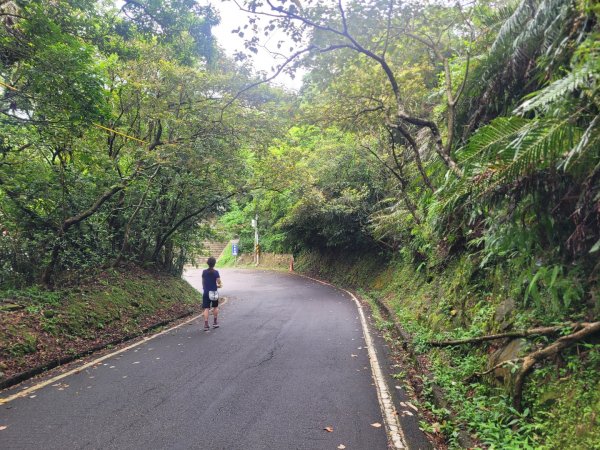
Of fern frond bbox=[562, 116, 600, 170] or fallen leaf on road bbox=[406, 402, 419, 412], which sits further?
fallen leaf on road bbox=[406, 402, 419, 412]

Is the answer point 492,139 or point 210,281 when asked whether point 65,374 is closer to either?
point 210,281

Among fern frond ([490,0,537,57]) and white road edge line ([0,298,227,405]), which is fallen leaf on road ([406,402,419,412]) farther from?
fern frond ([490,0,537,57])

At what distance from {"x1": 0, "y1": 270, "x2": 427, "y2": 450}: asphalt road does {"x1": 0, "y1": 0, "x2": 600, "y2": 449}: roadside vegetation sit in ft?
3.56

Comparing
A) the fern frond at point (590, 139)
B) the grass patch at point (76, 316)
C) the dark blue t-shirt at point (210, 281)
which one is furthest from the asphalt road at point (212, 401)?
the fern frond at point (590, 139)

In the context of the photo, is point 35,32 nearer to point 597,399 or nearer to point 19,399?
point 19,399

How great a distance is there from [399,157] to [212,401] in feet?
40.8

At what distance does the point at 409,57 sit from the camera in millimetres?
10242

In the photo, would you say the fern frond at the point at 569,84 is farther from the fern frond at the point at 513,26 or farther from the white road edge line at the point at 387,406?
the white road edge line at the point at 387,406

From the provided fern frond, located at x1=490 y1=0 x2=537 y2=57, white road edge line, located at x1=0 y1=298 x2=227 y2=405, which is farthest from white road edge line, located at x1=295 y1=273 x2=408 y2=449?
fern frond, located at x1=490 y1=0 x2=537 y2=57

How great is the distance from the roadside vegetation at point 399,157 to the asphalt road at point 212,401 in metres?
1.08

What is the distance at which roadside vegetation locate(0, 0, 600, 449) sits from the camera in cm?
388

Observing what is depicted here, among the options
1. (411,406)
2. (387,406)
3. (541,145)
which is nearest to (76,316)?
(387,406)

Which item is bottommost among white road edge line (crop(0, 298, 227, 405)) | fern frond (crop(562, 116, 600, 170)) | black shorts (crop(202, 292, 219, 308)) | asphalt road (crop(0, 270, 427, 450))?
white road edge line (crop(0, 298, 227, 405))

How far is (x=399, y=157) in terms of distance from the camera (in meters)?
15.4
